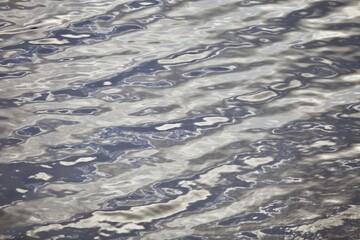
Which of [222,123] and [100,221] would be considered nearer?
[100,221]

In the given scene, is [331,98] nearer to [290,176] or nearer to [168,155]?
[290,176]

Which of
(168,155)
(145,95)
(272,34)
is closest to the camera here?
(168,155)

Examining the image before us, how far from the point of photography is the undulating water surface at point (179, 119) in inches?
54.1

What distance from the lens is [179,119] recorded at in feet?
5.92

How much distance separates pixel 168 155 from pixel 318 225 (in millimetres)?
524

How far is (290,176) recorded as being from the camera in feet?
4.94

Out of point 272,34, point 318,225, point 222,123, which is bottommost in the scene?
point 318,225

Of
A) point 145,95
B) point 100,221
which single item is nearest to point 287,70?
point 145,95

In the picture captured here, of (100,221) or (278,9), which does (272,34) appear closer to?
(278,9)

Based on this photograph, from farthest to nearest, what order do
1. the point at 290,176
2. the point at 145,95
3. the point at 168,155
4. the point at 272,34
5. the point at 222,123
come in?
the point at 272,34 < the point at 145,95 < the point at 222,123 < the point at 168,155 < the point at 290,176

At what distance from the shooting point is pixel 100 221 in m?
1.36

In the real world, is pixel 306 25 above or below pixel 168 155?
above

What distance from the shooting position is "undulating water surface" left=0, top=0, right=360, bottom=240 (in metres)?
1.38

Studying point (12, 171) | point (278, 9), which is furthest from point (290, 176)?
point (278, 9)
